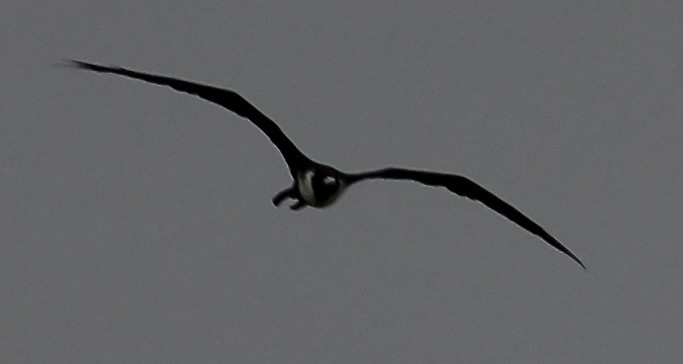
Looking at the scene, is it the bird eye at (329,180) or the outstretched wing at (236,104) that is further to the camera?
the bird eye at (329,180)

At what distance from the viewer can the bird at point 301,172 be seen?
2362 cm

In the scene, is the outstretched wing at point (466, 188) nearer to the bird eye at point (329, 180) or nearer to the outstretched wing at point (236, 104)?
the bird eye at point (329, 180)

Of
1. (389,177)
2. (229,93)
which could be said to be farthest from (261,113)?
(389,177)

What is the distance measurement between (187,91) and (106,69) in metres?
1.45

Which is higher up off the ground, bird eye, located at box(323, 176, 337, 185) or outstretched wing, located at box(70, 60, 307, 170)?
outstretched wing, located at box(70, 60, 307, 170)

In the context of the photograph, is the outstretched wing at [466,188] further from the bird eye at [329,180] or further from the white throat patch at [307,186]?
the white throat patch at [307,186]

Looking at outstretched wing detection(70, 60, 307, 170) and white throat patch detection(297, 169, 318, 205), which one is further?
white throat patch detection(297, 169, 318, 205)

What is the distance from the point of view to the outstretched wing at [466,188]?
24.0m

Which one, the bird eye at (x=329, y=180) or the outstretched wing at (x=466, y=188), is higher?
the outstretched wing at (x=466, y=188)

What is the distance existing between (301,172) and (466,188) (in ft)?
9.26

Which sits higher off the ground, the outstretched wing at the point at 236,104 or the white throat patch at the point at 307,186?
the outstretched wing at the point at 236,104

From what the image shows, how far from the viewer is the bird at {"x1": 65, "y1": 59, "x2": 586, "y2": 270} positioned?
23625 mm

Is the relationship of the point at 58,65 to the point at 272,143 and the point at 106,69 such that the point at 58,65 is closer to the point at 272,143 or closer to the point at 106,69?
the point at 106,69

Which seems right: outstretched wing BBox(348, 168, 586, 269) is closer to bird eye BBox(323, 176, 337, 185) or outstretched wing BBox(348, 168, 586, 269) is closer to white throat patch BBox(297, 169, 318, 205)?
bird eye BBox(323, 176, 337, 185)
